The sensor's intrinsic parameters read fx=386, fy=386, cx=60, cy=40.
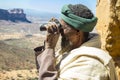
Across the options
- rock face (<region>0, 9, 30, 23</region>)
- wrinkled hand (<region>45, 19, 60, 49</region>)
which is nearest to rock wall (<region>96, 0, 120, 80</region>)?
wrinkled hand (<region>45, 19, 60, 49</region>)

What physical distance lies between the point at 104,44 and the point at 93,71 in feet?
12.2

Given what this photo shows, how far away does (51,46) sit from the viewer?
2779mm

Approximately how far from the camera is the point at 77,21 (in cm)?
275

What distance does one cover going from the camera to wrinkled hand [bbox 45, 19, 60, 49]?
9.02 feet

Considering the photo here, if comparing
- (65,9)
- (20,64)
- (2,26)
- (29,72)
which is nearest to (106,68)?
(65,9)

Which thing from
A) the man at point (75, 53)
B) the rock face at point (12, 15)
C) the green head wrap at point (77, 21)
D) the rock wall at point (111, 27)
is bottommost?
the rock face at point (12, 15)

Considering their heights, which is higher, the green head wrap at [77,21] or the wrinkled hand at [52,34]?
the green head wrap at [77,21]

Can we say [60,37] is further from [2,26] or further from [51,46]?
[2,26]

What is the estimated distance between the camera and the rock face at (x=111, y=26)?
6.23m

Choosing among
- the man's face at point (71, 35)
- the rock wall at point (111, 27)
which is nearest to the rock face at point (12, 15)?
the rock wall at point (111, 27)

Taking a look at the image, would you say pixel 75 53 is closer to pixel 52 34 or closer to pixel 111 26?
pixel 52 34

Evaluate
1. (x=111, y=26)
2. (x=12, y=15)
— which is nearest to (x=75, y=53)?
(x=111, y=26)

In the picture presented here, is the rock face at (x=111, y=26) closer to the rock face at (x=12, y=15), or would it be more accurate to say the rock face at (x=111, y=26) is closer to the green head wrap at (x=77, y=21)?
the green head wrap at (x=77, y=21)

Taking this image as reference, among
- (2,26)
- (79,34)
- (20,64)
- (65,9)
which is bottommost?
(2,26)
